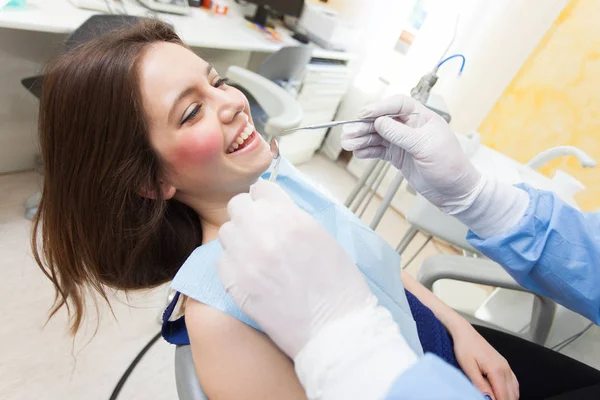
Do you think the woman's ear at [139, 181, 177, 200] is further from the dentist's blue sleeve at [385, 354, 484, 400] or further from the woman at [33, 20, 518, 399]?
the dentist's blue sleeve at [385, 354, 484, 400]

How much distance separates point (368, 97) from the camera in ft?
9.09

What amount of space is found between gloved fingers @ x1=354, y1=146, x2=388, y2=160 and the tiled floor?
34.6 inches

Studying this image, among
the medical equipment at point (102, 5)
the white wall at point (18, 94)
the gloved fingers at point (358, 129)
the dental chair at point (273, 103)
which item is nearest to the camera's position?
the gloved fingers at point (358, 129)

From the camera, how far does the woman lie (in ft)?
2.08

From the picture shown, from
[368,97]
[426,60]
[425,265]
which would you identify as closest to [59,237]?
[425,265]

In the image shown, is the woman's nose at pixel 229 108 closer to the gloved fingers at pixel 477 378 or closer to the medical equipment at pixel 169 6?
the gloved fingers at pixel 477 378

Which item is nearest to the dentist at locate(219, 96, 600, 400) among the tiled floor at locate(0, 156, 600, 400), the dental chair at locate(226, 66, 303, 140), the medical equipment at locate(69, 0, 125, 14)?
the dental chair at locate(226, 66, 303, 140)

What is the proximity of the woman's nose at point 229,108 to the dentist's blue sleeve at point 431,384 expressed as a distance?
585 mm

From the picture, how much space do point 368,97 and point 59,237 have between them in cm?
242

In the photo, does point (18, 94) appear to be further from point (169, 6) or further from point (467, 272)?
point (467, 272)

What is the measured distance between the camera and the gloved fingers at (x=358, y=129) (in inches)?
35.7

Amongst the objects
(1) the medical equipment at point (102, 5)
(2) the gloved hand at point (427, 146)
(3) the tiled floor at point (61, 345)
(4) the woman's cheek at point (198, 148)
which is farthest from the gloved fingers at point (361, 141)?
(1) the medical equipment at point (102, 5)

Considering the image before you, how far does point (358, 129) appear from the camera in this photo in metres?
0.92

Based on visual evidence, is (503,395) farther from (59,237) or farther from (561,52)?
(561,52)
